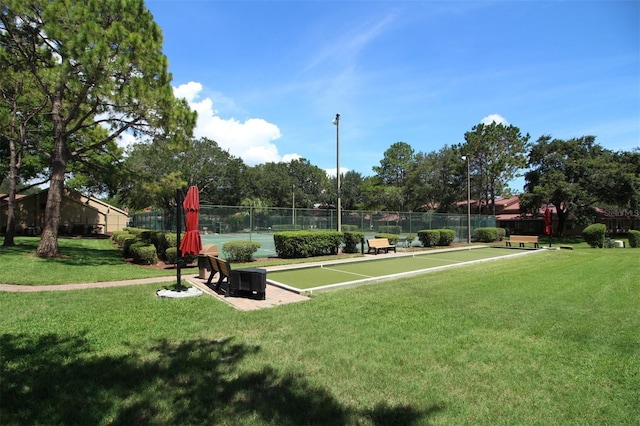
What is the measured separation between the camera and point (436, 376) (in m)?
3.88

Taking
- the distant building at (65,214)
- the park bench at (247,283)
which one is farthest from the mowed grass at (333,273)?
the distant building at (65,214)

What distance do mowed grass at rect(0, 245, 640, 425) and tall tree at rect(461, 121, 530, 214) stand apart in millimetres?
39171

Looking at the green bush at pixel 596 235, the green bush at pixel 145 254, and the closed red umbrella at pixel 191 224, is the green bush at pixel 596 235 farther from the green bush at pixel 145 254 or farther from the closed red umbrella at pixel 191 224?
the green bush at pixel 145 254

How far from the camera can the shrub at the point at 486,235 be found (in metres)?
29.4

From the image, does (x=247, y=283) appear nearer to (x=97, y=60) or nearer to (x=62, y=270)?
(x=62, y=270)

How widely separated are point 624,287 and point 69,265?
633 inches

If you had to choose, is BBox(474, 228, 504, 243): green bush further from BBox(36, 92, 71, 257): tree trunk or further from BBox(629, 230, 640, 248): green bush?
BBox(36, 92, 71, 257): tree trunk

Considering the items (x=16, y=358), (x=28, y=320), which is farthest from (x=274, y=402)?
(x=28, y=320)

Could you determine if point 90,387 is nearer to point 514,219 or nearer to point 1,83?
point 1,83

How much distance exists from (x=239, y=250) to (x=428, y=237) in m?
13.4

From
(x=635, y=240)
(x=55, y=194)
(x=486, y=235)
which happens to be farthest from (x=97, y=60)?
(x=635, y=240)

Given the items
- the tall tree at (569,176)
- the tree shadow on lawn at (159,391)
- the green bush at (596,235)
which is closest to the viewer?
the tree shadow on lawn at (159,391)

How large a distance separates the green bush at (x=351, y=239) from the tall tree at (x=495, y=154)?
2995 cm

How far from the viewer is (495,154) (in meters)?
43.3
